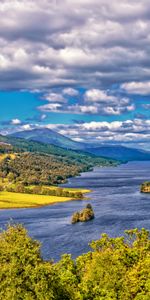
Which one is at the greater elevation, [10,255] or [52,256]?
[10,255]

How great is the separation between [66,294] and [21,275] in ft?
28.0

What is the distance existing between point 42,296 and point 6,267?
283 inches

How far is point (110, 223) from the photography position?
→ 19700 cm

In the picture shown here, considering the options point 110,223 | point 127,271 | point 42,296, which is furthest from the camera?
point 110,223

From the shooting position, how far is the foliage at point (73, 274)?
57719mm

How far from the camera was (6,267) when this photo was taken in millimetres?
60281

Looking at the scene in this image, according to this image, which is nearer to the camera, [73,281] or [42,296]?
[42,296]

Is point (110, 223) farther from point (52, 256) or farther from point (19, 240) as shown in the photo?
point (19, 240)

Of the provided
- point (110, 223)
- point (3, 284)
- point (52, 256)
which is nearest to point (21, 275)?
point (3, 284)

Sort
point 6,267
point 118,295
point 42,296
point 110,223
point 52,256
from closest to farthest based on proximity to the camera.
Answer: point 42,296
point 6,267
point 118,295
point 52,256
point 110,223

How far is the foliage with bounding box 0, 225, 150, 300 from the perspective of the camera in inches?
2272

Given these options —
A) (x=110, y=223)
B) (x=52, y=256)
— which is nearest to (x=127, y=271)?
(x=52, y=256)

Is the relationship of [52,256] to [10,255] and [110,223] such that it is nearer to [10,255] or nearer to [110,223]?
[110,223]

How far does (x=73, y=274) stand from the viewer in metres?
80.9
